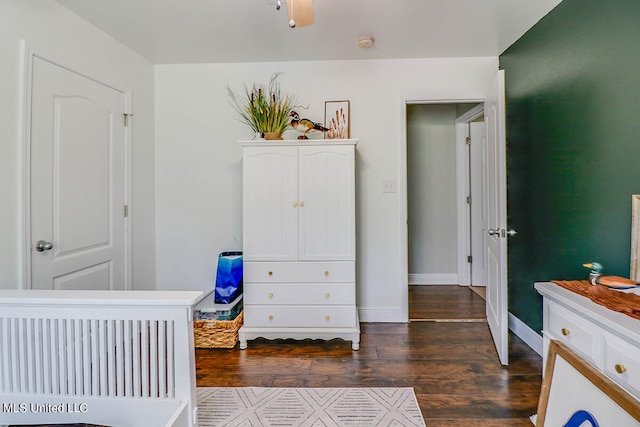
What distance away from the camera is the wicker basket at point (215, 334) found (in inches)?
98.8

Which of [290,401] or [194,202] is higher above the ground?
[194,202]

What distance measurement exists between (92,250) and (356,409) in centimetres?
205

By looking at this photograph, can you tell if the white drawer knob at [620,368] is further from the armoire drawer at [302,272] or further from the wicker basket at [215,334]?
the wicker basket at [215,334]

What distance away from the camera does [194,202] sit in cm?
307

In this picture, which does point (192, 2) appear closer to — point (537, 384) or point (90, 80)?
point (90, 80)

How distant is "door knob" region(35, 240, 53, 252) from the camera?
191 cm

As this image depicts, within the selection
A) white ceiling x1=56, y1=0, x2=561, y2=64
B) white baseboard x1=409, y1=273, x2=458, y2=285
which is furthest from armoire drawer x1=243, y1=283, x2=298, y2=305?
white baseboard x1=409, y1=273, x2=458, y2=285

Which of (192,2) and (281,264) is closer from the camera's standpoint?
(192,2)

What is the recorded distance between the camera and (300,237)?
8.25ft

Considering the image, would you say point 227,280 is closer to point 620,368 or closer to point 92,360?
point 92,360

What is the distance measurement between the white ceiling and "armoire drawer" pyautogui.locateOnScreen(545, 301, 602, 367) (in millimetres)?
1871

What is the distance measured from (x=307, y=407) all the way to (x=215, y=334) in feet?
3.37

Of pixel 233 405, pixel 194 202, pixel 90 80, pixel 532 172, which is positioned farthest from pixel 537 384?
pixel 90 80

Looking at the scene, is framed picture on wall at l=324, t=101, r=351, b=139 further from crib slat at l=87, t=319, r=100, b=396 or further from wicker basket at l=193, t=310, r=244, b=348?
crib slat at l=87, t=319, r=100, b=396
